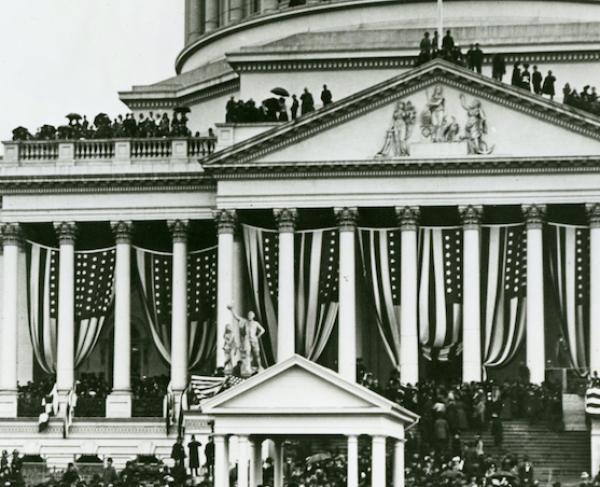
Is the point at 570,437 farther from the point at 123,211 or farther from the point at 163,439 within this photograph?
the point at 123,211

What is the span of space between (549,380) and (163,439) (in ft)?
58.6

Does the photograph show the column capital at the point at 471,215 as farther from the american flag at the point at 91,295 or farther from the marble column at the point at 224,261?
the american flag at the point at 91,295

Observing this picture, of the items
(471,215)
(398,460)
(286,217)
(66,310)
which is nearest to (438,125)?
(471,215)

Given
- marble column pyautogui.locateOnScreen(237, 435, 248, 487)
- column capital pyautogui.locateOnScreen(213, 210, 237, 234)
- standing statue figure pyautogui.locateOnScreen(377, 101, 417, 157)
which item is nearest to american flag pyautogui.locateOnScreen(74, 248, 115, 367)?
column capital pyautogui.locateOnScreen(213, 210, 237, 234)

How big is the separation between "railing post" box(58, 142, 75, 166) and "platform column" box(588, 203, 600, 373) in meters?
24.8

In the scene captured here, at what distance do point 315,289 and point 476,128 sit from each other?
1043 cm

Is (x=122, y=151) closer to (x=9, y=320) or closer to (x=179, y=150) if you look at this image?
(x=179, y=150)

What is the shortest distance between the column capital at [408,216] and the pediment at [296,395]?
114 ft

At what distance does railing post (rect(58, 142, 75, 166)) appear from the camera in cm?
9788

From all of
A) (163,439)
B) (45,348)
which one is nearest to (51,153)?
(45,348)

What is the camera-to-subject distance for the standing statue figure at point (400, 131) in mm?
92812

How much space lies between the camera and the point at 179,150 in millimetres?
97625

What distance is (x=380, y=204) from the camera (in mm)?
93562

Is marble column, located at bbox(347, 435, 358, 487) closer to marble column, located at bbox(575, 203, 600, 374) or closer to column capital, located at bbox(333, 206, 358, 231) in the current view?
marble column, located at bbox(575, 203, 600, 374)
